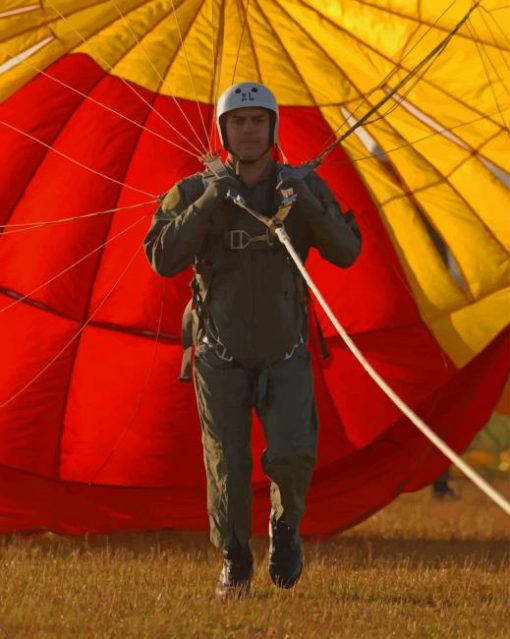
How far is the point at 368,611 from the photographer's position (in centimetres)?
539

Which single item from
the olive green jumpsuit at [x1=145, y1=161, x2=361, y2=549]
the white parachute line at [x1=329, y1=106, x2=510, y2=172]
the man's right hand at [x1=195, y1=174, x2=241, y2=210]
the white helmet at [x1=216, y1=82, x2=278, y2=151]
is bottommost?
the olive green jumpsuit at [x1=145, y1=161, x2=361, y2=549]

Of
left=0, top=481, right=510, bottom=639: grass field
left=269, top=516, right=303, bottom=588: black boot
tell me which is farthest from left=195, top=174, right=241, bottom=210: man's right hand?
left=0, top=481, right=510, bottom=639: grass field

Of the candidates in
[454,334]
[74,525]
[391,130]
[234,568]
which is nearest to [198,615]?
[234,568]

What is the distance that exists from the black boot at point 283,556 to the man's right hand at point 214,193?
1.16 m

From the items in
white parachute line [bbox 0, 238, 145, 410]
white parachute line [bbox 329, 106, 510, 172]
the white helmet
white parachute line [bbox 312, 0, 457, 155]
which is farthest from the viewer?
white parachute line [bbox 329, 106, 510, 172]

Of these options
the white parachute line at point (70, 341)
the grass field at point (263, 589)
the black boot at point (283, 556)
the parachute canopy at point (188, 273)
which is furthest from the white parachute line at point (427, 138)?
the black boot at point (283, 556)

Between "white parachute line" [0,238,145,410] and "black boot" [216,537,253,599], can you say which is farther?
"white parachute line" [0,238,145,410]

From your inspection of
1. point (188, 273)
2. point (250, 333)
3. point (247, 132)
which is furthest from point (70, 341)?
point (247, 132)

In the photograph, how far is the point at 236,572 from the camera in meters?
5.53

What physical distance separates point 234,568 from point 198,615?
1.33 ft

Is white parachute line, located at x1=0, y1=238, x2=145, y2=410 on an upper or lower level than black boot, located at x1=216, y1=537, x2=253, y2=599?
upper

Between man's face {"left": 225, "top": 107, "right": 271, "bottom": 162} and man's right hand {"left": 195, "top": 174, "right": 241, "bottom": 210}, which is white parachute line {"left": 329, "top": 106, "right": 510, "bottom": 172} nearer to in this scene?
man's face {"left": 225, "top": 107, "right": 271, "bottom": 162}

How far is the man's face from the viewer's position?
538 centimetres

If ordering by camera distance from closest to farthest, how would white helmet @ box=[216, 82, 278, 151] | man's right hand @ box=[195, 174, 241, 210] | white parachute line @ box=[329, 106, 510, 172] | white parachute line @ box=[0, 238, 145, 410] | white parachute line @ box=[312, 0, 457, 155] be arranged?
man's right hand @ box=[195, 174, 241, 210]
white helmet @ box=[216, 82, 278, 151]
white parachute line @ box=[0, 238, 145, 410]
white parachute line @ box=[312, 0, 457, 155]
white parachute line @ box=[329, 106, 510, 172]
